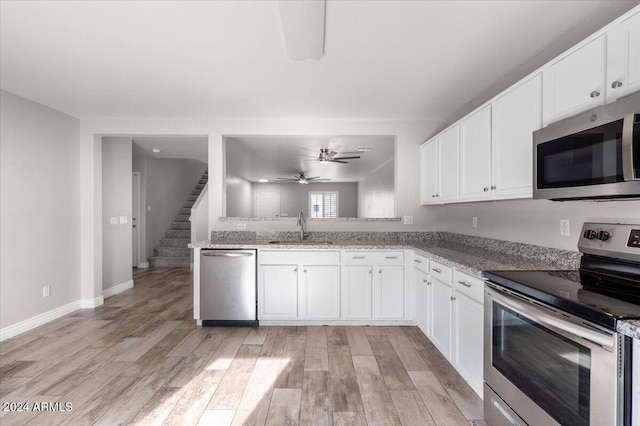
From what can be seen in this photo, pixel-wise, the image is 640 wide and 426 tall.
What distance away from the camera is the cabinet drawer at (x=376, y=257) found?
337 cm

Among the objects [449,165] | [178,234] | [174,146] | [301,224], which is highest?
[174,146]

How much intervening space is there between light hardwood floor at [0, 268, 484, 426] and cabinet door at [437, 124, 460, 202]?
1.42 metres

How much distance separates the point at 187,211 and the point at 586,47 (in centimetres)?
820

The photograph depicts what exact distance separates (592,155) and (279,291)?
2.79 metres

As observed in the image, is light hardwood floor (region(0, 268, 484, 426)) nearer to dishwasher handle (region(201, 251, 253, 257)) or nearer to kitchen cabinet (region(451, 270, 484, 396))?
kitchen cabinet (region(451, 270, 484, 396))

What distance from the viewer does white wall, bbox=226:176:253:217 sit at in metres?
9.51

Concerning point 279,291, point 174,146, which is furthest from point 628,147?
point 174,146

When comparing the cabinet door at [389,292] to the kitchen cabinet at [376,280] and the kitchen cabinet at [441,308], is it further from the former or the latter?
the kitchen cabinet at [441,308]

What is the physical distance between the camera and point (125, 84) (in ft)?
9.46

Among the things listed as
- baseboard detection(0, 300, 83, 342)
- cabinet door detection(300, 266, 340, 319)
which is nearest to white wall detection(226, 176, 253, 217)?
baseboard detection(0, 300, 83, 342)

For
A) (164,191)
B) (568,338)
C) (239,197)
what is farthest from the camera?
(239,197)

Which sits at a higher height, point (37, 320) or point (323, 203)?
point (323, 203)

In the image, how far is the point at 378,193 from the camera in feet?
31.0

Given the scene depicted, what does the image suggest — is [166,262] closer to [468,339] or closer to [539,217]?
[468,339]
